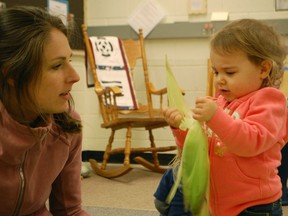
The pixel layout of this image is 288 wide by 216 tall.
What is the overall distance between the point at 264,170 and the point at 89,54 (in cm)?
245

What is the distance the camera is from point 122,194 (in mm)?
2727

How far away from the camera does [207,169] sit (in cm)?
112

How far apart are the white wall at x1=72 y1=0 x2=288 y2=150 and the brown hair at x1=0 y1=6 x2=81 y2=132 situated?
2.68 metres

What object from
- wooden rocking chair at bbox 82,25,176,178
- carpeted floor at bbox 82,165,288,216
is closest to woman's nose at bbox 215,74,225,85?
carpeted floor at bbox 82,165,288,216

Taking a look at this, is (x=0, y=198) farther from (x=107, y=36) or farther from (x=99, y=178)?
(x=107, y=36)

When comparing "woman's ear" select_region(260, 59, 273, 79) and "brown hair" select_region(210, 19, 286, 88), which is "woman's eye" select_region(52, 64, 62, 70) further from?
"woman's ear" select_region(260, 59, 273, 79)

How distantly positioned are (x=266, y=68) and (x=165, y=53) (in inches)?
102

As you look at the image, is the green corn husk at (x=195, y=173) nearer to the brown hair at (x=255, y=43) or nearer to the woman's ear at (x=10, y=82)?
the brown hair at (x=255, y=43)

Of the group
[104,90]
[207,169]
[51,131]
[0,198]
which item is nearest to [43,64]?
[51,131]

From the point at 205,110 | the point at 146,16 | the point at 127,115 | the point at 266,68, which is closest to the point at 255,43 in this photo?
the point at 266,68

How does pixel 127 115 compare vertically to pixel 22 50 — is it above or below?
below

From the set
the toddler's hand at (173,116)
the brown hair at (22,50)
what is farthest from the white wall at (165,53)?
the brown hair at (22,50)

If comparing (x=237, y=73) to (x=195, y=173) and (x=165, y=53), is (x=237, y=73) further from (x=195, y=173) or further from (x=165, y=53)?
(x=165, y=53)

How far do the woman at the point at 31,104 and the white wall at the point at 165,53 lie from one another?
8.49 ft
